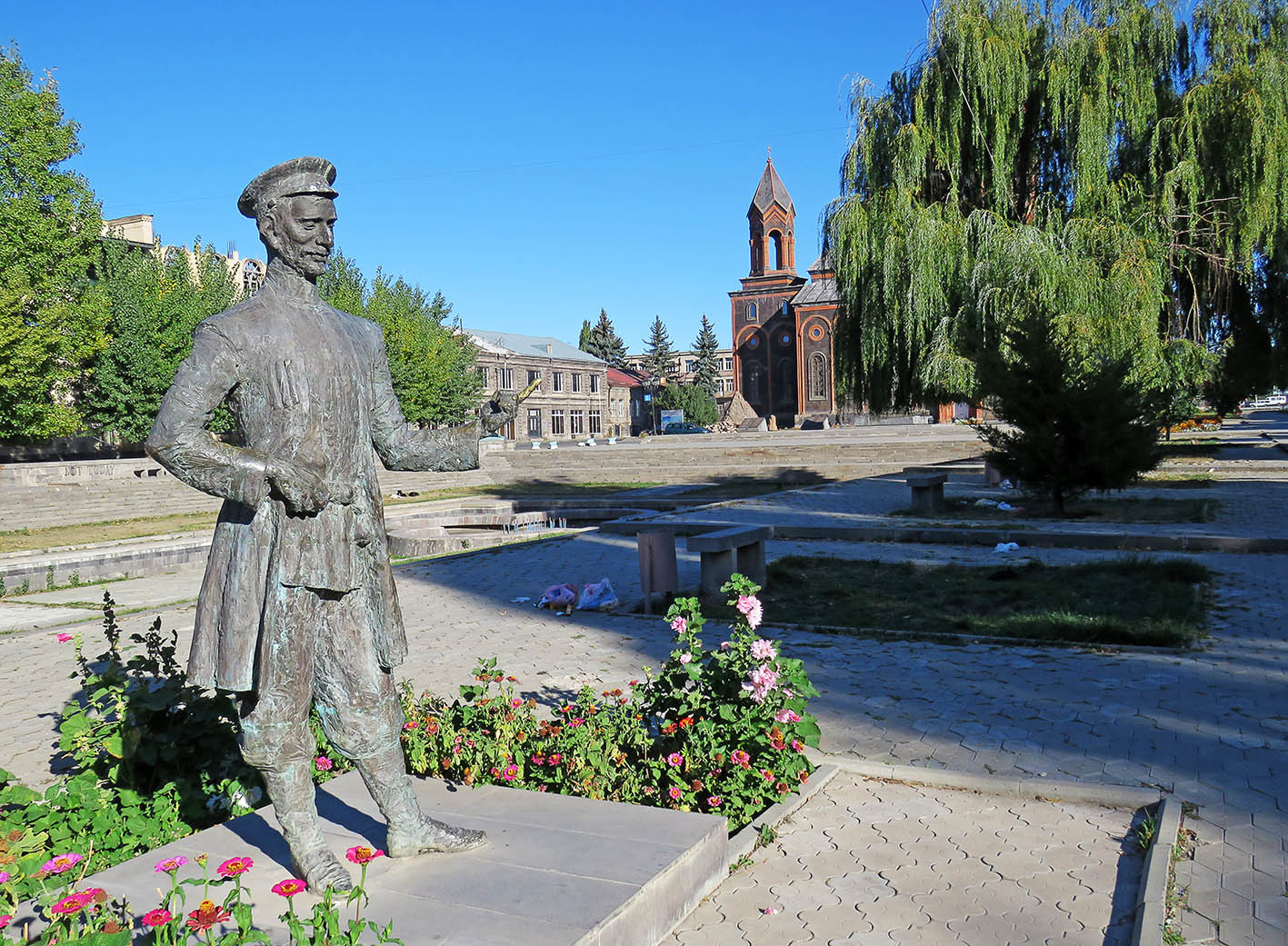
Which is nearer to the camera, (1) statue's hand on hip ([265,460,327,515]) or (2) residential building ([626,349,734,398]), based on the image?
(1) statue's hand on hip ([265,460,327,515])

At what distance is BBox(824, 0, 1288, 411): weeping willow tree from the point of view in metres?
17.6

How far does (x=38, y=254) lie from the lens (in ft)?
95.2

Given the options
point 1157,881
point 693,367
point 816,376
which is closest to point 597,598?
point 1157,881

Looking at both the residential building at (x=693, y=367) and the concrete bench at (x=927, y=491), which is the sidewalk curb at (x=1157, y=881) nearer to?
the concrete bench at (x=927, y=491)

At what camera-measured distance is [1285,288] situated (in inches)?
787

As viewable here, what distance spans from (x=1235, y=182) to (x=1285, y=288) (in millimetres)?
2971

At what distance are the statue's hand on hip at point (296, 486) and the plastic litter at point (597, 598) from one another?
21.9 feet

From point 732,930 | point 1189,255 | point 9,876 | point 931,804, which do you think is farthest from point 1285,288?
point 9,876

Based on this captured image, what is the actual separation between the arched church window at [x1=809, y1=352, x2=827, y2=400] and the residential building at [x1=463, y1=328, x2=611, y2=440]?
18657 millimetres

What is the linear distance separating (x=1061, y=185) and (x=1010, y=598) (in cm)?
1289

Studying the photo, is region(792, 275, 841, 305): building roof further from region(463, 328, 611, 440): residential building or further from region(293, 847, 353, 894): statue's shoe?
region(293, 847, 353, 894): statue's shoe

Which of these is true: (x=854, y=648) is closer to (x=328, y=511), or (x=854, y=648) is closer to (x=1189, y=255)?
(x=328, y=511)

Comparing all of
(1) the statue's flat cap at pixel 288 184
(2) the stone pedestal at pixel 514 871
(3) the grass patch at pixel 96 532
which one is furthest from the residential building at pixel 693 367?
(1) the statue's flat cap at pixel 288 184

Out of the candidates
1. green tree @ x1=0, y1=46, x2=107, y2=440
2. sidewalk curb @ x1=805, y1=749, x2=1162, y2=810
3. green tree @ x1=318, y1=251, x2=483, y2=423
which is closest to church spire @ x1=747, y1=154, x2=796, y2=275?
green tree @ x1=318, y1=251, x2=483, y2=423
